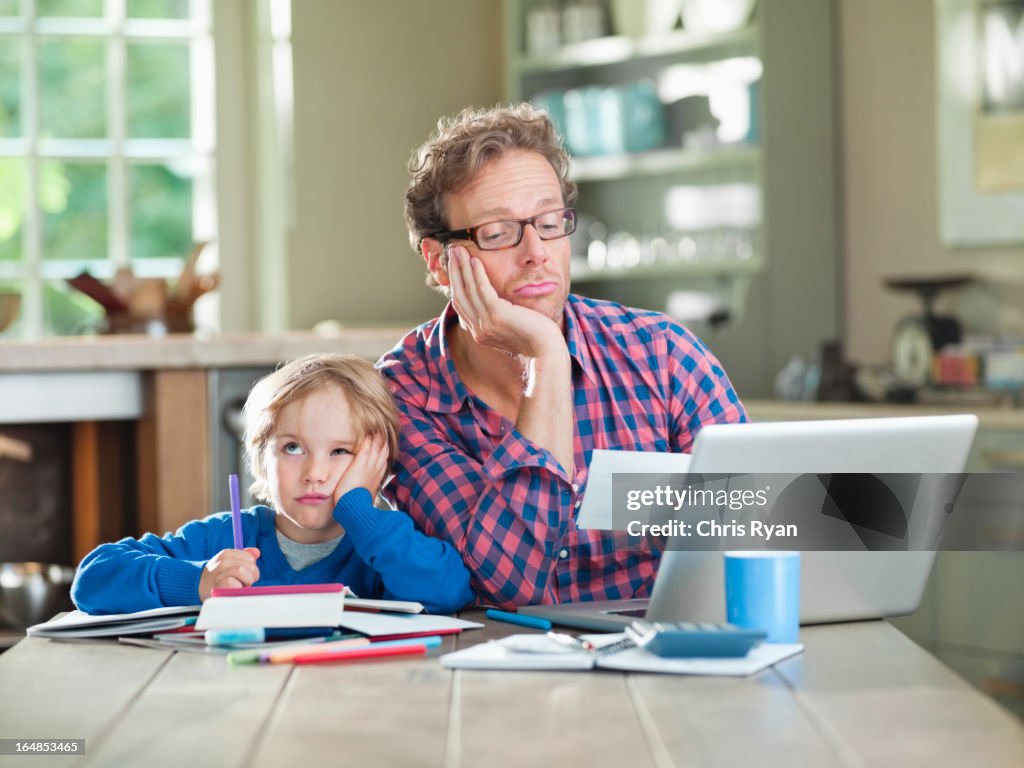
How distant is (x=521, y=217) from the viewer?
5.84 feet

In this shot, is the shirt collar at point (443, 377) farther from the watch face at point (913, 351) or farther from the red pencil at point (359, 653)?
the watch face at point (913, 351)

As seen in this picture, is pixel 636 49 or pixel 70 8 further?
pixel 70 8

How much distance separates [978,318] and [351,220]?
2374 mm

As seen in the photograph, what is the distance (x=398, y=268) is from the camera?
17.2 feet

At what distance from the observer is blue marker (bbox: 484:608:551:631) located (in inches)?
57.9

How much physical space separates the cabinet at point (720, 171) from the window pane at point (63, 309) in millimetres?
1745

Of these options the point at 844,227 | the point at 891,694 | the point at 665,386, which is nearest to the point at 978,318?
the point at 844,227

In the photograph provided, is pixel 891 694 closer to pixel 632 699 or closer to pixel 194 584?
pixel 632 699

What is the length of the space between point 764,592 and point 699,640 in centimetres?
10

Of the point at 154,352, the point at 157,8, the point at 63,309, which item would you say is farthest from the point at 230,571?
the point at 157,8

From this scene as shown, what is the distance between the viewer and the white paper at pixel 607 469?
142cm

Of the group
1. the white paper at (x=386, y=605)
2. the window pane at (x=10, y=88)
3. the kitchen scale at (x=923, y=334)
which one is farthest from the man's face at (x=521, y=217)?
the window pane at (x=10, y=88)

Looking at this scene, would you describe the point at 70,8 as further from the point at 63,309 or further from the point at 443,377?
the point at 443,377

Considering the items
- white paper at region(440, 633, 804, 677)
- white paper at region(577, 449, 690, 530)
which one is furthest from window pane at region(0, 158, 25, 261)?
white paper at region(440, 633, 804, 677)
